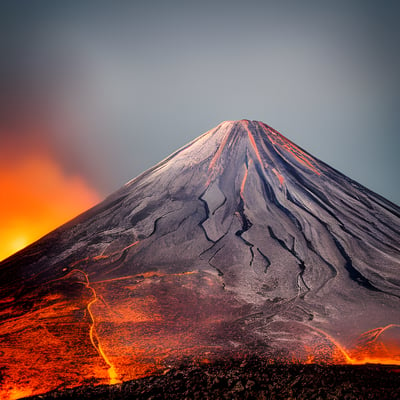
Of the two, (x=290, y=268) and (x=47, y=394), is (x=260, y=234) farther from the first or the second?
(x=47, y=394)

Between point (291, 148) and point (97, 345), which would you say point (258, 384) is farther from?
point (291, 148)

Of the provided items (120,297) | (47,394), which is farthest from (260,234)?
(47,394)

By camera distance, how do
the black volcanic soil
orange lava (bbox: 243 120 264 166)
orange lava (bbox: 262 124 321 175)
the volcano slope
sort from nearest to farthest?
the black volcanic soil, the volcano slope, orange lava (bbox: 243 120 264 166), orange lava (bbox: 262 124 321 175)

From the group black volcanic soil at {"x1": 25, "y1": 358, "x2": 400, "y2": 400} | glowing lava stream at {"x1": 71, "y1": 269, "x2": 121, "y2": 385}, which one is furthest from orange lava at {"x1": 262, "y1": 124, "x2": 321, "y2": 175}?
glowing lava stream at {"x1": 71, "y1": 269, "x2": 121, "y2": 385}

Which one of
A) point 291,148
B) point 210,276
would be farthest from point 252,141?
point 210,276

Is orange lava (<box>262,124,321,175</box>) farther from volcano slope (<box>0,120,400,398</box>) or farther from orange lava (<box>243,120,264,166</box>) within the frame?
orange lava (<box>243,120,264,166</box>)
